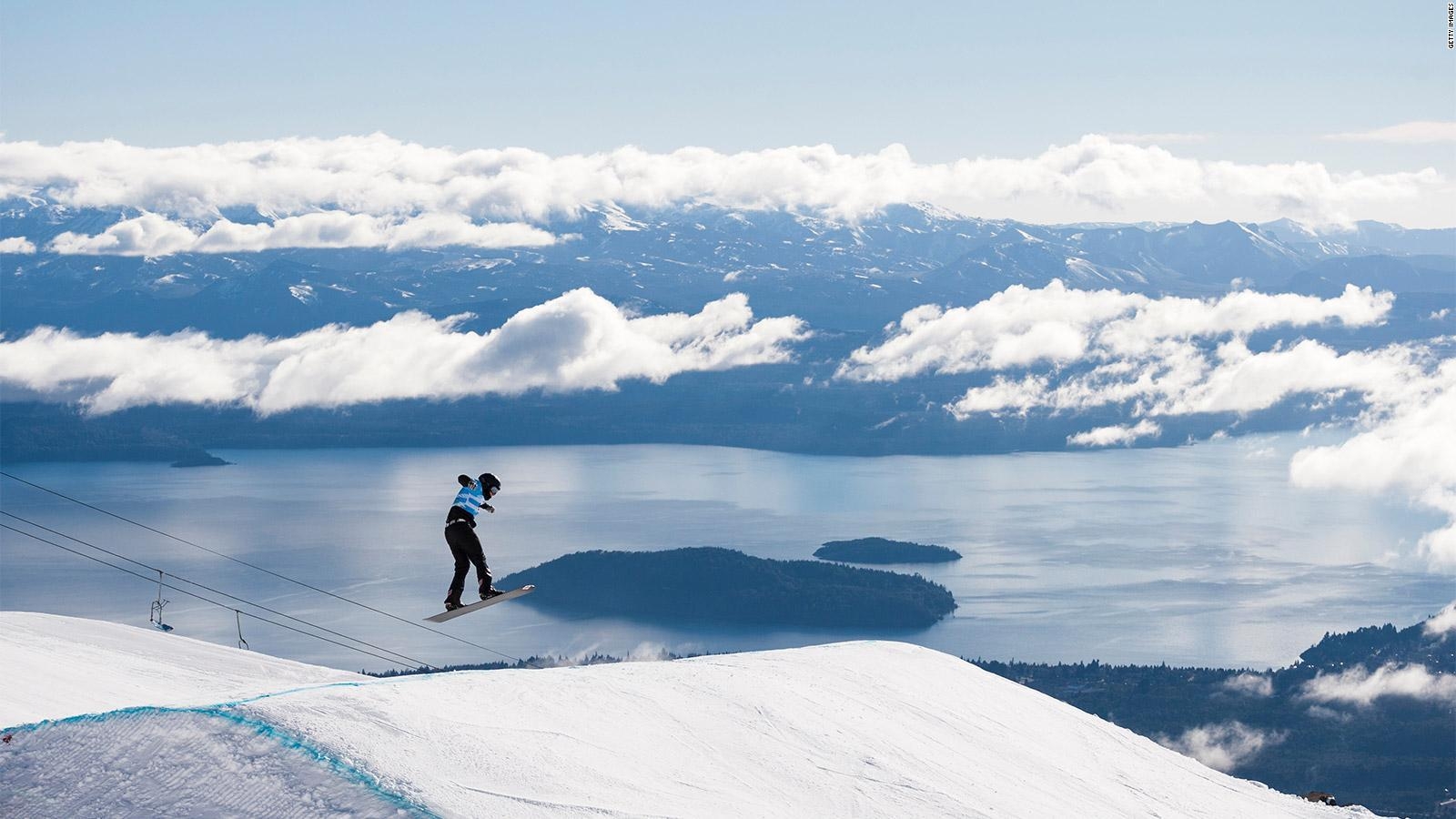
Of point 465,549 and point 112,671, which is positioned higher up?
point 465,549

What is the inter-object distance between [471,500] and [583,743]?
4935 mm

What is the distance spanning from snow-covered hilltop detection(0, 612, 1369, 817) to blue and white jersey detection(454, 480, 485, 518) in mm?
2377

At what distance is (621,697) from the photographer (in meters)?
16.8

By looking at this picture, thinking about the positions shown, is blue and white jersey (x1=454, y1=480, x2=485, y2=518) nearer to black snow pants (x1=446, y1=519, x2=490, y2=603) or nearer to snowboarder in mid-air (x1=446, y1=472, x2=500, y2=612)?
snowboarder in mid-air (x1=446, y1=472, x2=500, y2=612)

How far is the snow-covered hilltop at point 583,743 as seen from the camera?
38.3 ft

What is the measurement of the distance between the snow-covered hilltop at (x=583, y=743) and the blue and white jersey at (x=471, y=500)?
2377mm

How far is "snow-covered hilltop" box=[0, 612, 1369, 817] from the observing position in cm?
1168

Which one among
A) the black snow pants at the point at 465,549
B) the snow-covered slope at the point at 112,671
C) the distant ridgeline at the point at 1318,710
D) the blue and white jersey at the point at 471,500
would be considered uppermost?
the blue and white jersey at the point at 471,500

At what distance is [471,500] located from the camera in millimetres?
18312

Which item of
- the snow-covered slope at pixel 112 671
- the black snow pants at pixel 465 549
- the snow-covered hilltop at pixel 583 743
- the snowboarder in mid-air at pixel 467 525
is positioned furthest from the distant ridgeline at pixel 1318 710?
the snowboarder in mid-air at pixel 467 525

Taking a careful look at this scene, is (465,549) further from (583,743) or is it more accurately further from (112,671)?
(112,671)

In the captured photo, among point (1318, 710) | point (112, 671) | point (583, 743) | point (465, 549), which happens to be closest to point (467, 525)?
point (465, 549)

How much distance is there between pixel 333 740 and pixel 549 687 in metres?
4.77

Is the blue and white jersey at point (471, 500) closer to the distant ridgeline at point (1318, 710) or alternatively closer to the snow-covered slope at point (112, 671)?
the snow-covered slope at point (112, 671)
